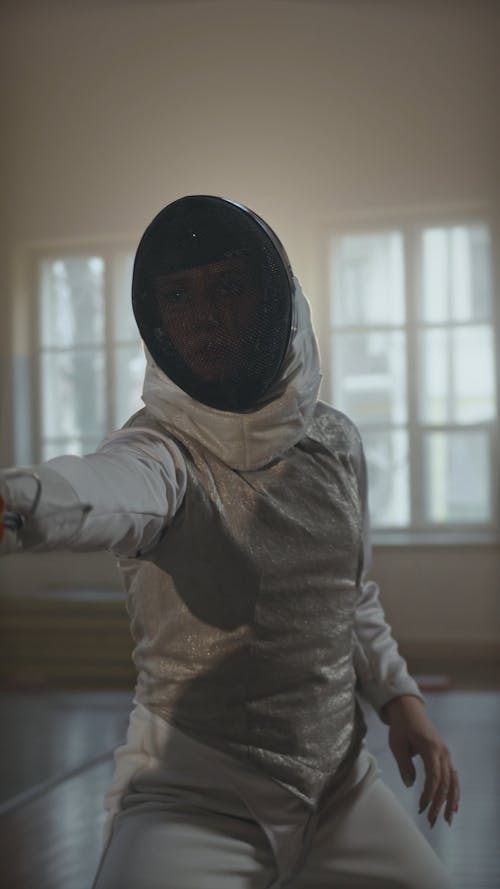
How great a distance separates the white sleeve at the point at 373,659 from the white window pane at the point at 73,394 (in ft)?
14.6

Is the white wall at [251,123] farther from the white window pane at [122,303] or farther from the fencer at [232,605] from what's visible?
the fencer at [232,605]

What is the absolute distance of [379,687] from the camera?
139 centimetres

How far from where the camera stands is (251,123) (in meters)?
5.65

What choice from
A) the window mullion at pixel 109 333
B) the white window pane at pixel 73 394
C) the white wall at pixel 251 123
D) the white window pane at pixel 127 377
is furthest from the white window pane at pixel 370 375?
the white window pane at pixel 73 394

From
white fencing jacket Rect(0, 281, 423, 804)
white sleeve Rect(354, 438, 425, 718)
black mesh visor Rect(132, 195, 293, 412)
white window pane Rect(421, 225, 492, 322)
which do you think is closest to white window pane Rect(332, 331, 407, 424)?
white window pane Rect(421, 225, 492, 322)

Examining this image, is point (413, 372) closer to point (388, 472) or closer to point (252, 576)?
point (388, 472)

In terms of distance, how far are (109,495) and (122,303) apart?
16.2 ft

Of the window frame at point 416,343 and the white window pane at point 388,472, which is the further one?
the white window pane at point 388,472

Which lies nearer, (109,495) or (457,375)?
(109,495)

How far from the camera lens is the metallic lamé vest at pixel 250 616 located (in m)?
1.14

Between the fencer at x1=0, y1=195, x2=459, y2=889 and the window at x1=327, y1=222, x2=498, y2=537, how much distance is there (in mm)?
4358

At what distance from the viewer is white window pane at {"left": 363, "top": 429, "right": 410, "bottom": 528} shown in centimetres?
558

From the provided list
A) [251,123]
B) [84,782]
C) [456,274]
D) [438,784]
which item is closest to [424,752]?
[438,784]

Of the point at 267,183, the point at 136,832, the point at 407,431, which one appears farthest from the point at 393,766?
the point at 267,183
